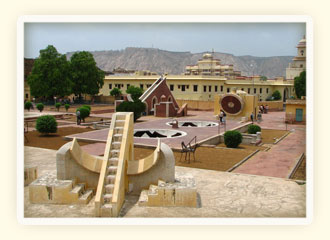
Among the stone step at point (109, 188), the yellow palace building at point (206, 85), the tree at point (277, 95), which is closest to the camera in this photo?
the stone step at point (109, 188)

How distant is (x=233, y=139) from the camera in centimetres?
1619

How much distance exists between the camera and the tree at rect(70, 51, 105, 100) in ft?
138

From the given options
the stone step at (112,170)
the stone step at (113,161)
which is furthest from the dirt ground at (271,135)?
the stone step at (112,170)

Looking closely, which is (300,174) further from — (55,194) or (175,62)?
(175,62)

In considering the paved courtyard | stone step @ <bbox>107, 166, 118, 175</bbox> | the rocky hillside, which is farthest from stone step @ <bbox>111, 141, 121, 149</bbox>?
the rocky hillside

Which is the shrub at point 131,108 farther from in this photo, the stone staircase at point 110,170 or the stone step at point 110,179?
the stone step at point 110,179

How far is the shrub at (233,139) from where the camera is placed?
1620cm

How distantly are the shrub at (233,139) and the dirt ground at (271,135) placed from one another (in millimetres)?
3484

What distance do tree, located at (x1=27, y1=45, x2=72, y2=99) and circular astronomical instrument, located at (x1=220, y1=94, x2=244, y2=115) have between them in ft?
58.9

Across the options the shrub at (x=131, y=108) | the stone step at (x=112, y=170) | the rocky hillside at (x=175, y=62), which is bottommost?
the stone step at (x=112, y=170)

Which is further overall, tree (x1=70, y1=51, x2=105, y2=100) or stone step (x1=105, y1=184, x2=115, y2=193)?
tree (x1=70, y1=51, x2=105, y2=100)

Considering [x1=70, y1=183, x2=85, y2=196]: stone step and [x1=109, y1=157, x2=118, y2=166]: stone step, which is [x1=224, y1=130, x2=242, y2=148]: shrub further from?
[x1=70, y1=183, x2=85, y2=196]: stone step

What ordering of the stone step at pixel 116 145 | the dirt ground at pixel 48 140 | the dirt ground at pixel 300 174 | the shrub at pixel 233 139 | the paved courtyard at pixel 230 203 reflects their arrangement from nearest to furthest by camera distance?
the paved courtyard at pixel 230 203 < the stone step at pixel 116 145 < the dirt ground at pixel 300 174 < the dirt ground at pixel 48 140 < the shrub at pixel 233 139
